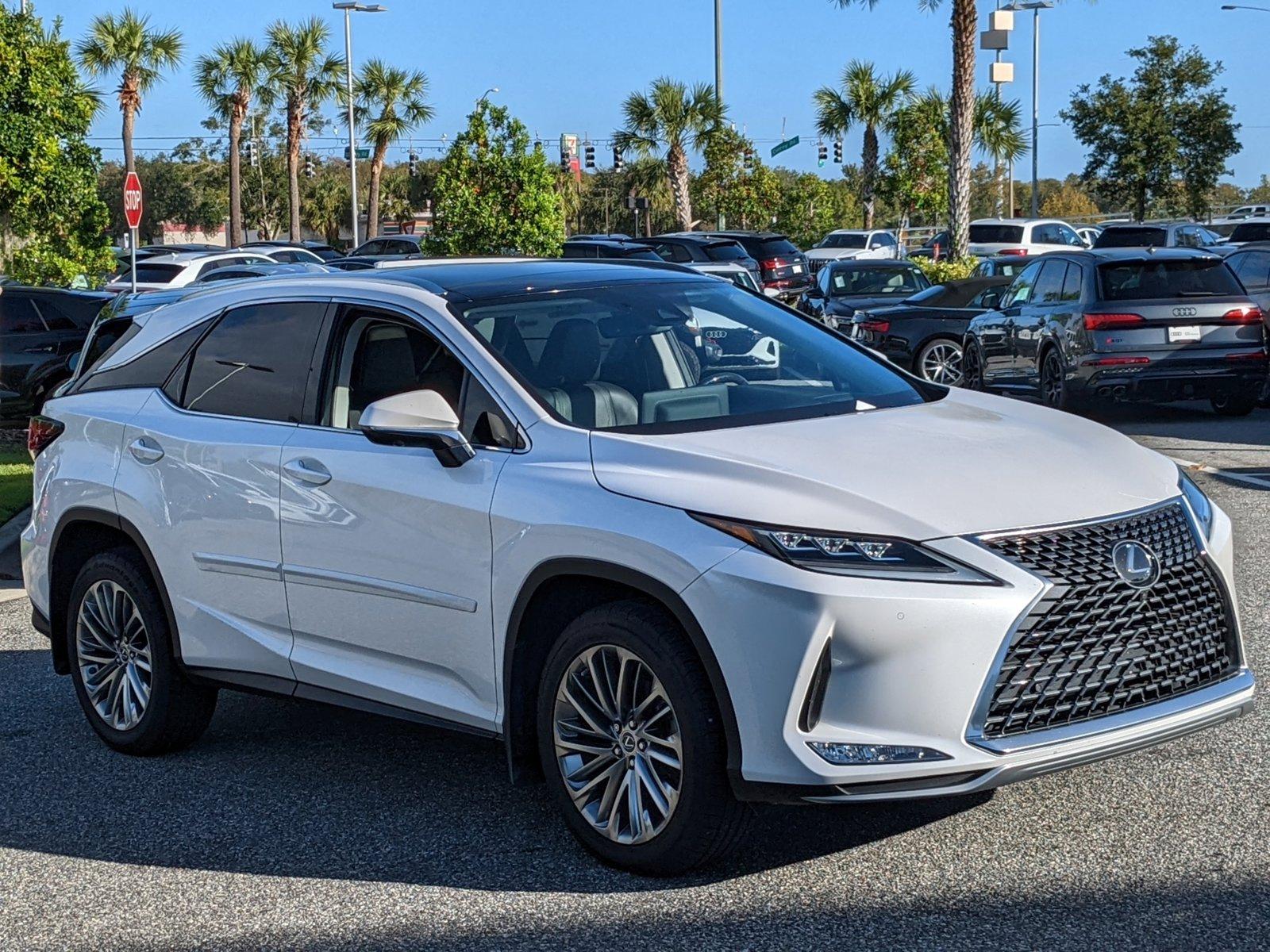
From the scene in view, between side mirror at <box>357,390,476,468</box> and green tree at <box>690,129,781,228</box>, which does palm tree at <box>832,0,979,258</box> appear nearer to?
green tree at <box>690,129,781,228</box>

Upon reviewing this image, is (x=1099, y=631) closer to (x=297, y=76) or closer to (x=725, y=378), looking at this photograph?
(x=725, y=378)

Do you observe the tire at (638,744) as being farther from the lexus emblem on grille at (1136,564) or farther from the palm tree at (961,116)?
the palm tree at (961,116)

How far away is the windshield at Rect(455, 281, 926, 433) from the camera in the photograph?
5.19 metres

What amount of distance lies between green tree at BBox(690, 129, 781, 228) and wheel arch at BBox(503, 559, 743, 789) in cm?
5062

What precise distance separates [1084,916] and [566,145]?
70377mm

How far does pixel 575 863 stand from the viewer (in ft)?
16.1

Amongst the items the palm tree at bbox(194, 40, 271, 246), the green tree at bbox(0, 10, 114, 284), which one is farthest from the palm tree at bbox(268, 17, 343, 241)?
the green tree at bbox(0, 10, 114, 284)

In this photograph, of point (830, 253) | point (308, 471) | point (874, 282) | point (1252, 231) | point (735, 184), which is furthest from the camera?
point (735, 184)

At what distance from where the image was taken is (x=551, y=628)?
4.91 meters

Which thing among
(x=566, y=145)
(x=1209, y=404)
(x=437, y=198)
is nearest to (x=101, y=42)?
(x=566, y=145)

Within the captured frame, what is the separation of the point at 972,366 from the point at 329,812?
14.3 metres

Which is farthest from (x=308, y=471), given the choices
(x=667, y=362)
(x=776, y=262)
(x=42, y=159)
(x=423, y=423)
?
(x=776, y=262)

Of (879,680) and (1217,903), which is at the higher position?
(879,680)

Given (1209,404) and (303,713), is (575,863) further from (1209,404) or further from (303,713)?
(1209,404)
